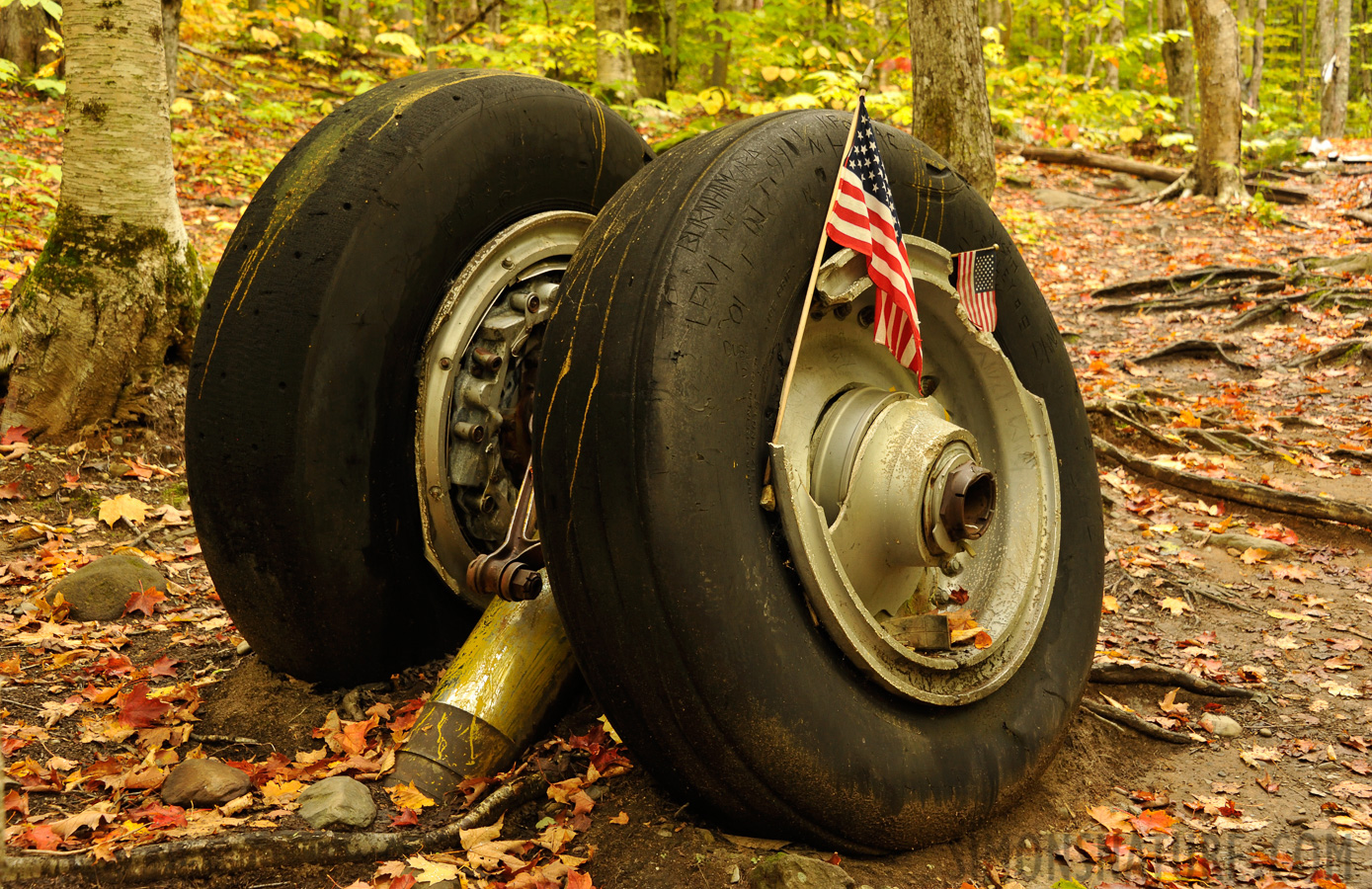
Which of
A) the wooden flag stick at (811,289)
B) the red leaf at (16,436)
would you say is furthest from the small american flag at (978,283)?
the red leaf at (16,436)

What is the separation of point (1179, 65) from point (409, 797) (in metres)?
19.1

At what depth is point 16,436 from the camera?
15.1ft

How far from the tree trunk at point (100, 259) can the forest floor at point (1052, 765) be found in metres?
0.20

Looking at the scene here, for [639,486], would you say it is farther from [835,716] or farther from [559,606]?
[835,716]

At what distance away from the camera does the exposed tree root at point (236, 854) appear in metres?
2.04

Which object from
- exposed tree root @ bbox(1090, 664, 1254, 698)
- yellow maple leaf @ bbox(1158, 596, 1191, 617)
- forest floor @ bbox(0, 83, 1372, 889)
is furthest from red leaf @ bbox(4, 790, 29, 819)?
yellow maple leaf @ bbox(1158, 596, 1191, 617)

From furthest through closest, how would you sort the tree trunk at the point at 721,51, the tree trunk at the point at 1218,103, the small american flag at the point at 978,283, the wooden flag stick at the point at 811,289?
the tree trunk at the point at 721,51 < the tree trunk at the point at 1218,103 < the small american flag at the point at 978,283 < the wooden flag stick at the point at 811,289

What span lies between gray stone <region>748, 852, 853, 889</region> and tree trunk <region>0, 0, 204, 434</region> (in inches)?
160

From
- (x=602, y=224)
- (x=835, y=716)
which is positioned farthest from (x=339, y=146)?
(x=835, y=716)

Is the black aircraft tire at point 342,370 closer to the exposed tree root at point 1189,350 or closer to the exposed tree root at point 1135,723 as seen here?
the exposed tree root at point 1135,723

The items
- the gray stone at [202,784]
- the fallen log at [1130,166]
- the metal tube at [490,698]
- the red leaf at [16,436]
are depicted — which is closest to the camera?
the gray stone at [202,784]

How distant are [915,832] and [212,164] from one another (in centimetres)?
1075

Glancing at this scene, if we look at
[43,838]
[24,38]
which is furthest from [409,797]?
[24,38]

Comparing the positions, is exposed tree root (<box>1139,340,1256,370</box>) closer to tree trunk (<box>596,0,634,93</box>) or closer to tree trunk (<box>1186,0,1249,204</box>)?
tree trunk (<box>1186,0,1249,204</box>)
